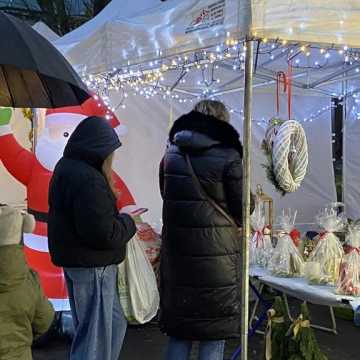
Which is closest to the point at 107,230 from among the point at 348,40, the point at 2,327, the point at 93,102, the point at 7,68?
the point at 2,327

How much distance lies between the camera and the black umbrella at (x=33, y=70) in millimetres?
2334

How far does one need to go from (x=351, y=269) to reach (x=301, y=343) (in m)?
0.52

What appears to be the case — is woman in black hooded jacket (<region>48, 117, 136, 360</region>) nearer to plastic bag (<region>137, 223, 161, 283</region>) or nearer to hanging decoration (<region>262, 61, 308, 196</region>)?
hanging decoration (<region>262, 61, 308, 196</region>)

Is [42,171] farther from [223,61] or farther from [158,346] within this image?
[223,61]

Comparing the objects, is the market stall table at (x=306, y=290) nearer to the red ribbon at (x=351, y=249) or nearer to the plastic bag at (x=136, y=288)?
the red ribbon at (x=351, y=249)

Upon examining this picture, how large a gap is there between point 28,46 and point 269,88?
18.2 feet

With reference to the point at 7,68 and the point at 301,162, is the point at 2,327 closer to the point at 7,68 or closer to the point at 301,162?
the point at 7,68

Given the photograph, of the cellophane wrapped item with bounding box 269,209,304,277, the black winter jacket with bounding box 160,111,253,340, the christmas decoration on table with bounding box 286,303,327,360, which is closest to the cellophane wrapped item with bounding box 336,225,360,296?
the christmas decoration on table with bounding box 286,303,327,360

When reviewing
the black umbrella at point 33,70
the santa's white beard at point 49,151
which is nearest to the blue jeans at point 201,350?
the black umbrella at point 33,70

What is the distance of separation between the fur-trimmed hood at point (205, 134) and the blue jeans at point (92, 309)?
785 millimetres

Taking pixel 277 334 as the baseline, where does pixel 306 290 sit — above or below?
above

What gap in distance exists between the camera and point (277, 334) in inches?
132

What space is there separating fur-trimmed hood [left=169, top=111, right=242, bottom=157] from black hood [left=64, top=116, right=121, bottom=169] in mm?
367

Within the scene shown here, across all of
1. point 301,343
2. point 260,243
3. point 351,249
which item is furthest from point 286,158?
point 301,343
